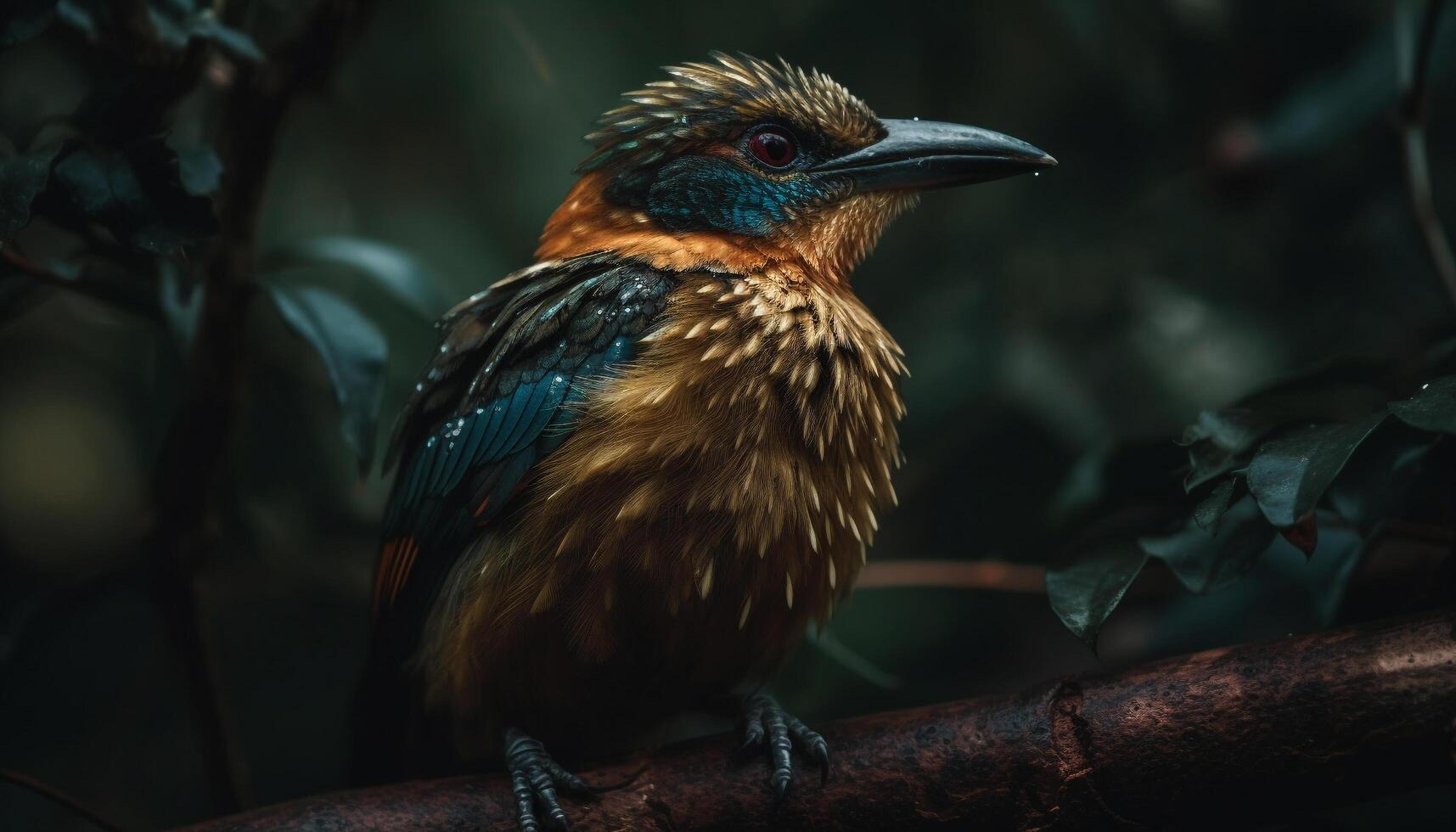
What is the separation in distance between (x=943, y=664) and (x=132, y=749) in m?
2.45

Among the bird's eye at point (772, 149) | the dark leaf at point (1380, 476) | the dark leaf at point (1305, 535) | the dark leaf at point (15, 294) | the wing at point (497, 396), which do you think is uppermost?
the dark leaf at point (15, 294)

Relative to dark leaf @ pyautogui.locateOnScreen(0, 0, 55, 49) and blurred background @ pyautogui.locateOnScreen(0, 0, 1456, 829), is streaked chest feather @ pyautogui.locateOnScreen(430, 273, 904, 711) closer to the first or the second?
blurred background @ pyautogui.locateOnScreen(0, 0, 1456, 829)

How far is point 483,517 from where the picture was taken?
203 cm

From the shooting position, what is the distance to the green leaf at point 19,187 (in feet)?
5.67

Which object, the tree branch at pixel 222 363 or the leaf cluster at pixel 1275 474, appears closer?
the leaf cluster at pixel 1275 474

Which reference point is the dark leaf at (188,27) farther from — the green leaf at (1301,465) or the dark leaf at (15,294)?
the green leaf at (1301,465)

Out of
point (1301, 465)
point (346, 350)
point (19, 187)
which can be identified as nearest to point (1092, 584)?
point (1301, 465)

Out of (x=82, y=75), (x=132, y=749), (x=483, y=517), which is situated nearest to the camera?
(x=483, y=517)

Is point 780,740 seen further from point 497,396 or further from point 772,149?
point 772,149

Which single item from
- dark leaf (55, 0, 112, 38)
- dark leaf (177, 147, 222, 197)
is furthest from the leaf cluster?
dark leaf (55, 0, 112, 38)

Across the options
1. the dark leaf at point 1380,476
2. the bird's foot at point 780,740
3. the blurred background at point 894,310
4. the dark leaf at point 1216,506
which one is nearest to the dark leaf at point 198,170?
the blurred background at point 894,310

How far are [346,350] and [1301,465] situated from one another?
170cm

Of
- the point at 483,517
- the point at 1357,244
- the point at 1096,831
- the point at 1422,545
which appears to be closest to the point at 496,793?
→ the point at 483,517

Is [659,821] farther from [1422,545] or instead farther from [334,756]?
Answer: [334,756]
